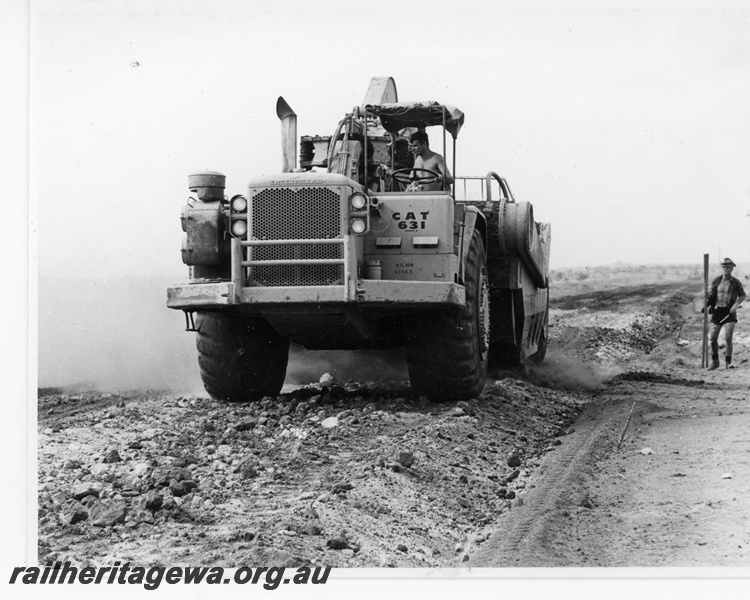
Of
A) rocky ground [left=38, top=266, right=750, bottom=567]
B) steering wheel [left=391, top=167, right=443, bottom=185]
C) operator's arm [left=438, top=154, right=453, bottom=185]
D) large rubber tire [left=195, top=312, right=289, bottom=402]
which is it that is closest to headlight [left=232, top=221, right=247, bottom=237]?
large rubber tire [left=195, top=312, right=289, bottom=402]

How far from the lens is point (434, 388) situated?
31.3 ft

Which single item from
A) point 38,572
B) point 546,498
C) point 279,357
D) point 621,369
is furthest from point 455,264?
point 621,369

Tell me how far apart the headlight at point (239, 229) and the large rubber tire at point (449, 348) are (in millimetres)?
1502

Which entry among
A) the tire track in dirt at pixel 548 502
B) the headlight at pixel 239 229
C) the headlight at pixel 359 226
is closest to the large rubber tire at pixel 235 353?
the headlight at pixel 239 229

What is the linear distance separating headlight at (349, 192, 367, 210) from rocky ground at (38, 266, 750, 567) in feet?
5.03

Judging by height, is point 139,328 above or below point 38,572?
above

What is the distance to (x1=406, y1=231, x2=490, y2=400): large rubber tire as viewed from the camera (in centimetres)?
930

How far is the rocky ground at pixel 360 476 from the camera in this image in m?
5.98

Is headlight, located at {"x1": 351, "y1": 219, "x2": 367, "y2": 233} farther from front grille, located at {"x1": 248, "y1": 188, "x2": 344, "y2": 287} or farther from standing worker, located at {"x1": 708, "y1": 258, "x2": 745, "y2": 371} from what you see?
standing worker, located at {"x1": 708, "y1": 258, "x2": 745, "y2": 371}

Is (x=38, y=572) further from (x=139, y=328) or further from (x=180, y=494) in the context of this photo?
(x=139, y=328)

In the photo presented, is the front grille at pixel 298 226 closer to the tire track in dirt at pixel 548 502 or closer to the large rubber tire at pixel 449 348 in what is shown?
the large rubber tire at pixel 449 348

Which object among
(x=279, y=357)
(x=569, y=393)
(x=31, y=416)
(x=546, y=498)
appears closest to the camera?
(x=546, y=498)

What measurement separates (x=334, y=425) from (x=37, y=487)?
231 centimetres

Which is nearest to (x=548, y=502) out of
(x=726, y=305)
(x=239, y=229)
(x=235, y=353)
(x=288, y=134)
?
(x=239, y=229)
